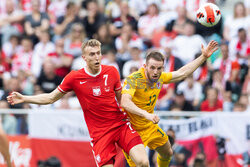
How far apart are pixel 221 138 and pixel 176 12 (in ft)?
16.5

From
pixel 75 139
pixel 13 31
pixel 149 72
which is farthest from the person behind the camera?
pixel 13 31

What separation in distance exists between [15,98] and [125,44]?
22.1 ft

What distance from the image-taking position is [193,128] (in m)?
11.1

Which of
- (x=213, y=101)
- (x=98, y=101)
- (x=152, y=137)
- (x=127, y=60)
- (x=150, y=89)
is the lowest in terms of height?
(x=213, y=101)

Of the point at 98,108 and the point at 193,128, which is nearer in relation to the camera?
the point at 98,108

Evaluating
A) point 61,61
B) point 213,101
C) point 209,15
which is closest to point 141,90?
point 209,15

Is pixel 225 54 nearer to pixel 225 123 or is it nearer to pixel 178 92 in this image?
pixel 178 92

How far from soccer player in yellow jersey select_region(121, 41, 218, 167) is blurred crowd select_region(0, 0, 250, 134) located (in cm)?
330

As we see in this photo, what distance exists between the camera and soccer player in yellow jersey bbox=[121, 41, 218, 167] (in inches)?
320

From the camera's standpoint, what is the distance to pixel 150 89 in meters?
8.55

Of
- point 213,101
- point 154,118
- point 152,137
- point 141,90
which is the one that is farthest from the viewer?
point 213,101

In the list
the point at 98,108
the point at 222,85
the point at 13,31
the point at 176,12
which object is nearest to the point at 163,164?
the point at 98,108

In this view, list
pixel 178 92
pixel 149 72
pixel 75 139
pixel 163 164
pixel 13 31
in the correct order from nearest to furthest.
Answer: pixel 149 72 < pixel 163 164 < pixel 75 139 < pixel 178 92 < pixel 13 31

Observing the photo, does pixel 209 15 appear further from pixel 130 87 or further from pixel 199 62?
pixel 130 87
